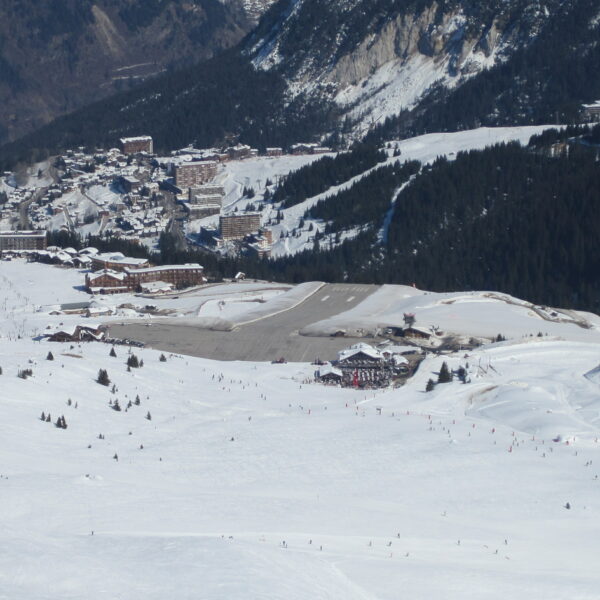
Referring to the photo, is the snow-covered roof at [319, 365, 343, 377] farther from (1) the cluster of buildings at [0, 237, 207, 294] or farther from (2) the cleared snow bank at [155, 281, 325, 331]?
(1) the cluster of buildings at [0, 237, 207, 294]

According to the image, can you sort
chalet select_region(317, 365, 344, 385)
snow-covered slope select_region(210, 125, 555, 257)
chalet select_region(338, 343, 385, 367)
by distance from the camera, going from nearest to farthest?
chalet select_region(317, 365, 344, 385), chalet select_region(338, 343, 385, 367), snow-covered slope select_region(210, 125, 555, 257)

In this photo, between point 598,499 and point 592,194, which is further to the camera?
point 592,194

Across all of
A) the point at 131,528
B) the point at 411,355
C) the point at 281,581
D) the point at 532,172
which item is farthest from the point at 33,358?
the point at 532,172

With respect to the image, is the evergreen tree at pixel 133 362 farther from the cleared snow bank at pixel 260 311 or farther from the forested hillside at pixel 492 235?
the forested hillside at pixel 492 235

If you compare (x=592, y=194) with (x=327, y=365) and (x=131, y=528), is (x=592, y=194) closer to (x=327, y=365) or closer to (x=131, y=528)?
(x=327, y=365)

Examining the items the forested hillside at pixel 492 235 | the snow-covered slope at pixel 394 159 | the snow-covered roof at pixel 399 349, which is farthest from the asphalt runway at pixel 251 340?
the snow-covered slope at pixel 394 159

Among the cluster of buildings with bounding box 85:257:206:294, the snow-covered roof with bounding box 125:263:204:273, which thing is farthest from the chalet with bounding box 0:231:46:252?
the snow-covered roof with bounding box 125:263:204:273
